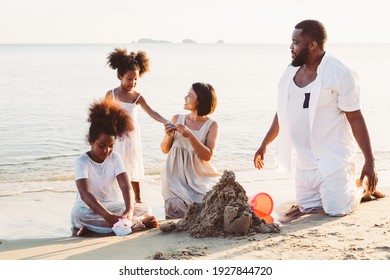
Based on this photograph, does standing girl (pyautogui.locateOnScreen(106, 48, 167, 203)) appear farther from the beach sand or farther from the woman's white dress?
the beach sand

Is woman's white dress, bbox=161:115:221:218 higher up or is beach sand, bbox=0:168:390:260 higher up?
woman's white dress, bbox=161:115:221:218

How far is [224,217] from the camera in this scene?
4.39 meters

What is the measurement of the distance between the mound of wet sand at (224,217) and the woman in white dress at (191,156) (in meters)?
1.01

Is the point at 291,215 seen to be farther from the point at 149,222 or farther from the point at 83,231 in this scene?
the point at 83,231

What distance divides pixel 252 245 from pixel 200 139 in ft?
5.91

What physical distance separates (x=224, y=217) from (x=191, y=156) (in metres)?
1.41

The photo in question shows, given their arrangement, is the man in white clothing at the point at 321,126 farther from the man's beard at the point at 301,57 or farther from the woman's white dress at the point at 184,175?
the woman's white dress at the point at 184,175

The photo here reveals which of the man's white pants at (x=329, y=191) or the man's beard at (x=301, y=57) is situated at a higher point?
the man's beard at (x=301, y=57)

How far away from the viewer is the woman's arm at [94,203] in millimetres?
4617

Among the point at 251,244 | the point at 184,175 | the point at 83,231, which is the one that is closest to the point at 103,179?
the point at 83,231

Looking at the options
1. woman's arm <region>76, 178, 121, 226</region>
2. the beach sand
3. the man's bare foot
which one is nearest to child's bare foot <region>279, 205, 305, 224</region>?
the beach sand

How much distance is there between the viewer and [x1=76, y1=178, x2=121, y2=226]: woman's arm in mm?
4617

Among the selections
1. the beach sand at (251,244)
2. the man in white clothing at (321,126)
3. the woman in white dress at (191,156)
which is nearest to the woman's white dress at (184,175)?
the woman in white dress at (191,156)
